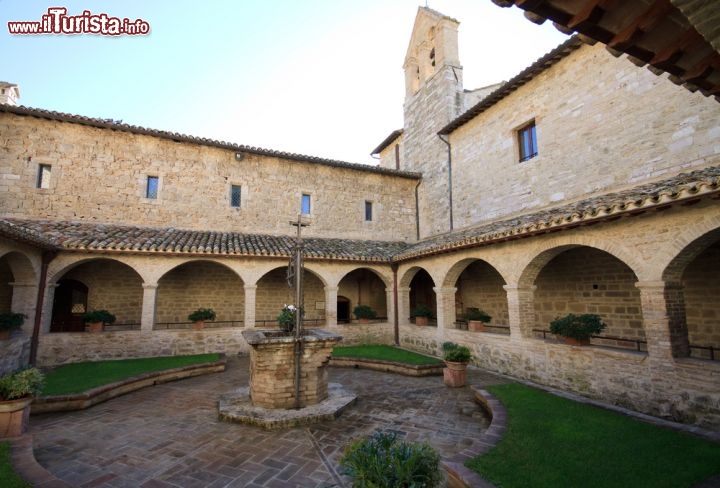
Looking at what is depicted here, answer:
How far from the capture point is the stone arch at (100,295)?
13.5 m

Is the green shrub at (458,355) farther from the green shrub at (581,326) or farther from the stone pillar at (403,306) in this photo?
the stone pillar at (403,306)

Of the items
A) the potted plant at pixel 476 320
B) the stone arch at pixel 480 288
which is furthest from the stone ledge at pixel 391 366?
the stone arch at pixel 480 288

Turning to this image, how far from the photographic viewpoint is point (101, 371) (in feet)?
30.9

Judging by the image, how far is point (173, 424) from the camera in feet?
20.5

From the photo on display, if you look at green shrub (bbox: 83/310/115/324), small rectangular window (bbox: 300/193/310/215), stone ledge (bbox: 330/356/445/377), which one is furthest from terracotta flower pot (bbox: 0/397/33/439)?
small rectangular window (bbox: 300/193/310/215)

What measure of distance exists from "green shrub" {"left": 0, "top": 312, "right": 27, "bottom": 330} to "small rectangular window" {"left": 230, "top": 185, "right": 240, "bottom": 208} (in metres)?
7.44

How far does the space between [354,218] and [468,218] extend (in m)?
5.29

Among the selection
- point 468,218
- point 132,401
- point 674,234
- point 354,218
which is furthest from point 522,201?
point 132,401

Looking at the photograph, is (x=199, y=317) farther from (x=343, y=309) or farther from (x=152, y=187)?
(x=343, y=309)

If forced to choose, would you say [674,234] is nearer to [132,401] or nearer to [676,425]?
[676,425]

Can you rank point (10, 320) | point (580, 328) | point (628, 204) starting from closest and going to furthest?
point (628, 204)
point (580, 328)
point (10, 320)

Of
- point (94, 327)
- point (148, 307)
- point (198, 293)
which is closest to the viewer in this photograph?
point (94, 327)

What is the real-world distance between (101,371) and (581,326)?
1169cm

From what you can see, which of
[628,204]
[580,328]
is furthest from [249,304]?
[628,204]
